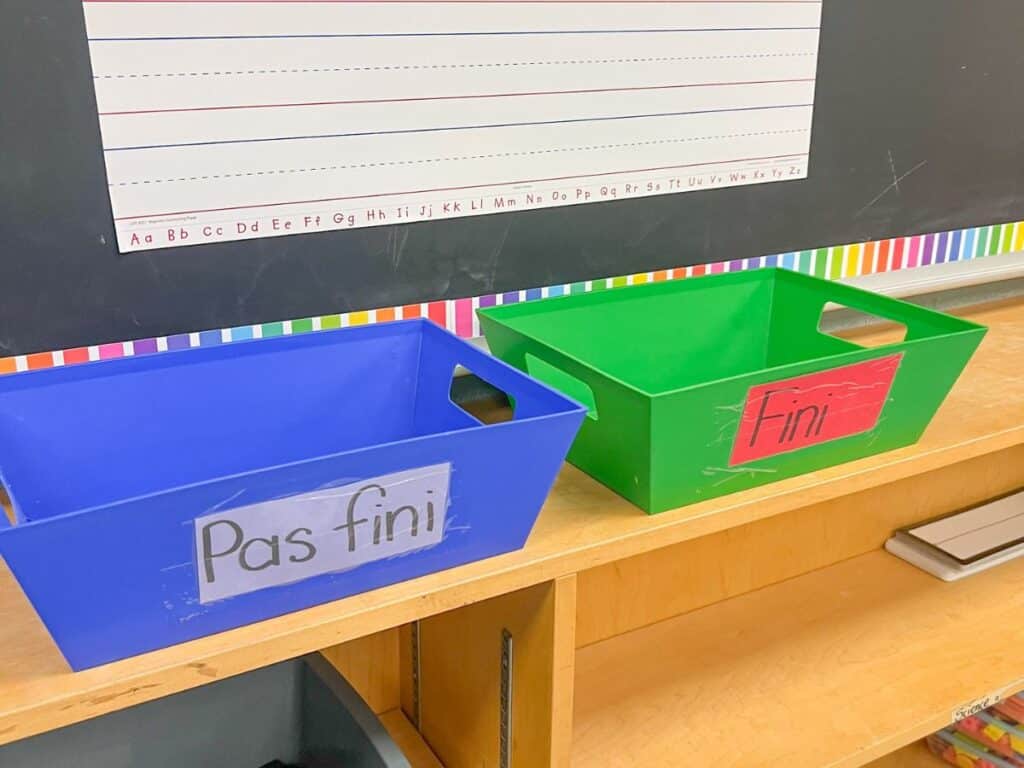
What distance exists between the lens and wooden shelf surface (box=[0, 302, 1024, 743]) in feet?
1.95

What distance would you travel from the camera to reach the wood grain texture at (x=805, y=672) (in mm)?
971

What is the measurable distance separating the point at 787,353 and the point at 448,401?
416mm

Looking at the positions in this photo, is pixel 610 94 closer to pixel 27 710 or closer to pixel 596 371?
pixel 596 371

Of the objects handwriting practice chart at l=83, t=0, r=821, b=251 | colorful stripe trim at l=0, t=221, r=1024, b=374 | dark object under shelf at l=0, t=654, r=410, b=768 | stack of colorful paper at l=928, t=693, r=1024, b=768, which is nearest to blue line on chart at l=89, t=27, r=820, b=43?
handwriting practice chart at l=83, t=0, r=821, b=251

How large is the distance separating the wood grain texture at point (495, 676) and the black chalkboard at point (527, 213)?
1.00 ft

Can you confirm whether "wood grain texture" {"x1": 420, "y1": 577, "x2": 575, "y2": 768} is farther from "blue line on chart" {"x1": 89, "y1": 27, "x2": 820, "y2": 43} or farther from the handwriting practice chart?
"blue line on chart" {"x1": 89, "y1": 27, "x2": 820, "y2": 43}

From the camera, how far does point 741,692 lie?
105 centimetres

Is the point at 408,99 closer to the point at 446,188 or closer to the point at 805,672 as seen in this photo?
the point at 446,188

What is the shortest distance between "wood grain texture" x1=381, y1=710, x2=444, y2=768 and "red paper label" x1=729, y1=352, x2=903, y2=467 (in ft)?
1.46

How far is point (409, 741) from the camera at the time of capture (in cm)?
104

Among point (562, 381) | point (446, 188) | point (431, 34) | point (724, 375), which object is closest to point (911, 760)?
point (724, 375)

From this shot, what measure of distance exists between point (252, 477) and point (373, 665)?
522 mm

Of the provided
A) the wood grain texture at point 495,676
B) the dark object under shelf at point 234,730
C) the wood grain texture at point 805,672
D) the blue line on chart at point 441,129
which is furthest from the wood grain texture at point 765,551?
the blue line on chart at point 441,129

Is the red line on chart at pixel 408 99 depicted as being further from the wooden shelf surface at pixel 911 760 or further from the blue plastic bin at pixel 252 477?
the wooden shelf surface at pixel 911 760
